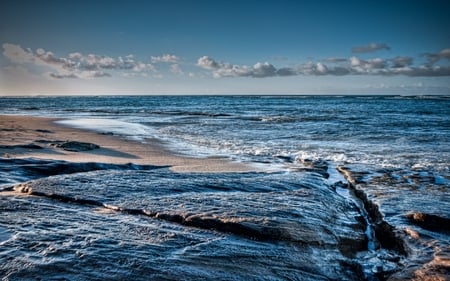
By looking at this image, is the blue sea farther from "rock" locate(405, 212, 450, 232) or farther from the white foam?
the white foam

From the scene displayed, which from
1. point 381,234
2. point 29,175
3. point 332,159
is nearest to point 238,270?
point 381,234

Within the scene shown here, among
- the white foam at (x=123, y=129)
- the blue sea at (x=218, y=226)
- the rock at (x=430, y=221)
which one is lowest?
the white foam at (x=123, y=129)

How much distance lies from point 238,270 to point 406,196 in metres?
3.99

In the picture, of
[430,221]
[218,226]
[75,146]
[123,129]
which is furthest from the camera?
[123,129]

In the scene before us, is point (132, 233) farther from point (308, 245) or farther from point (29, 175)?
point (29, 175)

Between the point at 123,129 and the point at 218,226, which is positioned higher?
the point at 218,226

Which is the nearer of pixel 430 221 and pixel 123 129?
pixel 430 221

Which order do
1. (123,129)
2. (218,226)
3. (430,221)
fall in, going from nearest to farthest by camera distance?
(218,226) → (430,221) → (123,129)

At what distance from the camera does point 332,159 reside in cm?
948

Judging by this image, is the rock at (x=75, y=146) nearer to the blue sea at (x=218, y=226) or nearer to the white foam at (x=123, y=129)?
the blue sea at (x=218, y=226)

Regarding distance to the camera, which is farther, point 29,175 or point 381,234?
point 29,175

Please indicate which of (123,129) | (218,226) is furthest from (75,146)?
(123,129)

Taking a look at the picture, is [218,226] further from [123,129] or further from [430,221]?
[123,129]

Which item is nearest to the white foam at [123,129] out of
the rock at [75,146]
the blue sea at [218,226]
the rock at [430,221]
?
the rock at [75,146]
